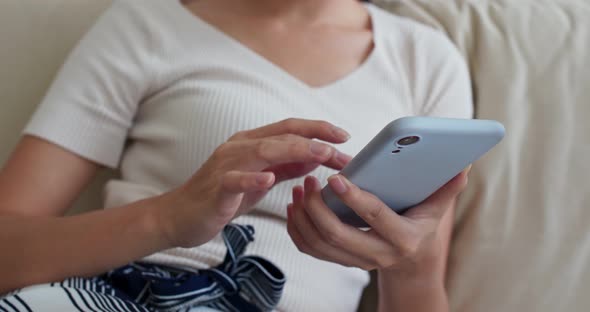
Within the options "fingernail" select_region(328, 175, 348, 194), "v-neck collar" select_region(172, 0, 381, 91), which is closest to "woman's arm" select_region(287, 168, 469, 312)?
"fingernail" select_region(328, 175, 348, 194)

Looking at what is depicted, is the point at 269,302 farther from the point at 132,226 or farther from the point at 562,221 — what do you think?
the point at 562,221

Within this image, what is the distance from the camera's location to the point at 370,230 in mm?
566

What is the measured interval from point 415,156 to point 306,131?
0.13 metres

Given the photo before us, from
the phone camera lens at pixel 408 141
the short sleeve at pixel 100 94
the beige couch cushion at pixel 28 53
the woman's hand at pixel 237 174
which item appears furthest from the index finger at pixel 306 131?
the beige couch cushion at pixel 28 53

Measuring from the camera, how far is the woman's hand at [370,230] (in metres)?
0.53

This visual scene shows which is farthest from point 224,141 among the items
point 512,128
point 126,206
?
point 512,128

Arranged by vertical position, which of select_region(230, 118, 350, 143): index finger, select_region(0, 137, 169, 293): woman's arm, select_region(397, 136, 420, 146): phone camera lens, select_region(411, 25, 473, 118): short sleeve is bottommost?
select_region(0, 137, 169, 293): woman's arm

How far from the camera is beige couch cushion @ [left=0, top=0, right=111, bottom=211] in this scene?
871 mm

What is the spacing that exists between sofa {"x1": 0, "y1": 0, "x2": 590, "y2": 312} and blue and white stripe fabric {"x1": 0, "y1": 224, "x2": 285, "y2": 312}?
10.0 inches

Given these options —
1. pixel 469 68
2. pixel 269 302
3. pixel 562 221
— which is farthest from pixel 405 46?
pixel 269 302

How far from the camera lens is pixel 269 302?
68cm

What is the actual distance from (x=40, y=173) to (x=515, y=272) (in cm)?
58

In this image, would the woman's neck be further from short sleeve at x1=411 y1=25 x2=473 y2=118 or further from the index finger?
the index finger

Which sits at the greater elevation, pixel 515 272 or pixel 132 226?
pixel 132 226
